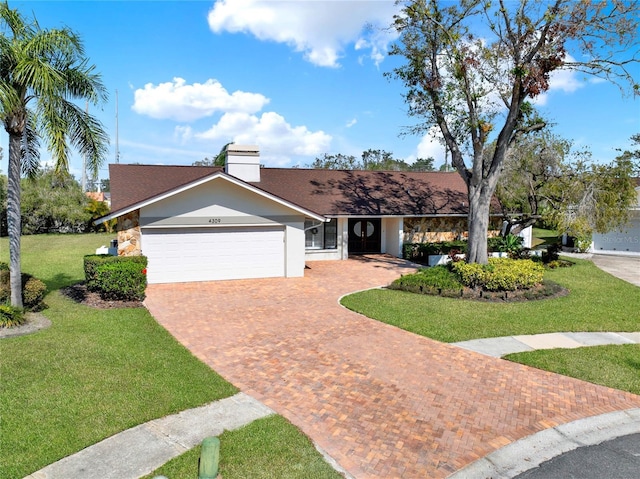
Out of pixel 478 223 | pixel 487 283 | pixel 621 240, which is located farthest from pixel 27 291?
pixel 621 240

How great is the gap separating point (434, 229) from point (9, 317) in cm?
1853

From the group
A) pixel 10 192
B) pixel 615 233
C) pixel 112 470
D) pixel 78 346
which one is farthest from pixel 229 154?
pixel 615 233

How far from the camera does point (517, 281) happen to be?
45.7ft

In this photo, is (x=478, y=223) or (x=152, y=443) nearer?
A: (x=152, y=443)

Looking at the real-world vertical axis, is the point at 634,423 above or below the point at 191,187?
below

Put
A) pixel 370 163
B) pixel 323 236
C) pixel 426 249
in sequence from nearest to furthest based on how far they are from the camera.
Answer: pixel 426 249, pixel 323 236, pixel 370 163

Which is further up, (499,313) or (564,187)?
(564,187)

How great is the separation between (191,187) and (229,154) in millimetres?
5668

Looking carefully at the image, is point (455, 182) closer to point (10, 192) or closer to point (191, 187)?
point (191, 187)

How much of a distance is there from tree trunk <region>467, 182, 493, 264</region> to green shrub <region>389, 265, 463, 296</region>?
2.01 meters

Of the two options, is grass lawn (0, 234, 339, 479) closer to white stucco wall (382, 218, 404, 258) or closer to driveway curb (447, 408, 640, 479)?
driveway curb (447, 408, 640, 479)

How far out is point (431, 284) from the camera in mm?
14180

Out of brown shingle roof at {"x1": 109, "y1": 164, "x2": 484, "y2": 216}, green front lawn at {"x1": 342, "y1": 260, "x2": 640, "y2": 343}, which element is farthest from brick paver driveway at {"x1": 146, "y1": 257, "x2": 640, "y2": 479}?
brown shingle roof at {"x1": 109, "y1": 164, "x2": 484, "y2": 216}

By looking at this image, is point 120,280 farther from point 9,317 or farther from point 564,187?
point 564,187
